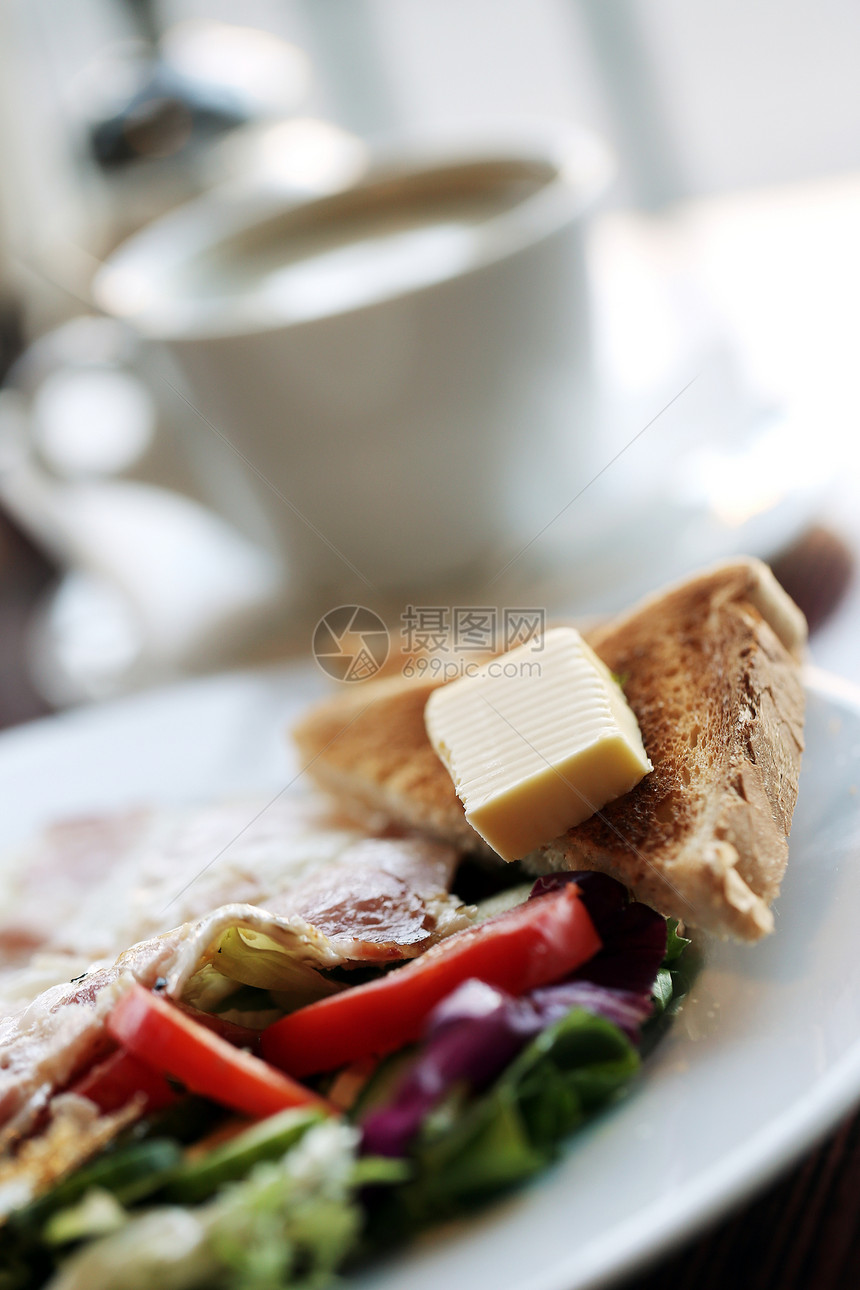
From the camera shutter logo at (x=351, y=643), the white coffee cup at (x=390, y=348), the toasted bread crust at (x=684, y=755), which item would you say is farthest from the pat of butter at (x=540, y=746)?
the white coffee cup at (x=390, y=348)

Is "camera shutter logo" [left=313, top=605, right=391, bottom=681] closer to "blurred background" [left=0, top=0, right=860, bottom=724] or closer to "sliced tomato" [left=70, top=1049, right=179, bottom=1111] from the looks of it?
"blurred background" [left=0, top=0, right=860, bottom=724]

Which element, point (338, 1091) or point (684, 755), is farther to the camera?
point (684, 755)

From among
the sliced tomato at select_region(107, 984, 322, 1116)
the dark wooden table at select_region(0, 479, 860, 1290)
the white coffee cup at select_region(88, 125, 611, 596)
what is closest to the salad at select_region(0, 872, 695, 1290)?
the sliced tomato at select_region(107, 984, 322, 1116)

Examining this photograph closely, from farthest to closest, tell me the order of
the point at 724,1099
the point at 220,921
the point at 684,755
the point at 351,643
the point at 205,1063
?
1. the point at 351,643
2. the point at 684,755
3. the point at 220,921
4. the point at 205,1063
5. the point at 724,1099

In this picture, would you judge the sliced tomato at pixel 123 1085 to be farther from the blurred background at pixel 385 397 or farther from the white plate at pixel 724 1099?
the blurred background at pixel 385 397

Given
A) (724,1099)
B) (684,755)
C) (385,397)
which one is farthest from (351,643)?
(724,1099)

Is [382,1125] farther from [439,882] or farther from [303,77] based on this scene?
[303,77]

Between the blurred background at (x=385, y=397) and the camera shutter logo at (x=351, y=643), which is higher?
the blurred background at (x=385, y=397)

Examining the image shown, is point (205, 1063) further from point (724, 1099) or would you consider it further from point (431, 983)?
point (724, 1099)
